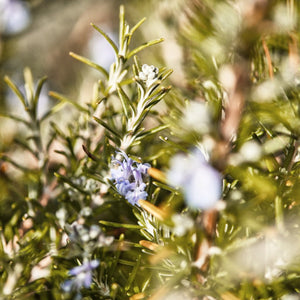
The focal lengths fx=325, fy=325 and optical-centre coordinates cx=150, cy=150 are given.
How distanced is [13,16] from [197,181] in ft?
2.72

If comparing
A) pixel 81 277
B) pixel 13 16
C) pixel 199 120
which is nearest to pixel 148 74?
pixel 199 120

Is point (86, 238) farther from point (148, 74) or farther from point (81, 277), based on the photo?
point (148, 74)

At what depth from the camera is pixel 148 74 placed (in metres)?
0.34

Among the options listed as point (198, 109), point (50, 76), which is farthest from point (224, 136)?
point (50, 76)

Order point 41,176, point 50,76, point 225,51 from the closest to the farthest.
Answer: point 225,51 → point 41,176 → point 50,76

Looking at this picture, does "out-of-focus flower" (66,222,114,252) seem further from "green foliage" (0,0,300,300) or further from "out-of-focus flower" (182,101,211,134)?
"out-of-focus flower" (182,101,211,134)

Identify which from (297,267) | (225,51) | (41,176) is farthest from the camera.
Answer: (41,176)

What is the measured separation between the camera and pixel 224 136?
10.7 inches

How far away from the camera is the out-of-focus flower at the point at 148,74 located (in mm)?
333

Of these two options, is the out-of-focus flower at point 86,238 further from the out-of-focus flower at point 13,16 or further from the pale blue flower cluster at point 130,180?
the out-of-focus flower at point 13,16

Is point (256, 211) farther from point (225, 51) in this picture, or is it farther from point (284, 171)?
point (225, 51)

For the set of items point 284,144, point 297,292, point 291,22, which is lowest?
point 297,292

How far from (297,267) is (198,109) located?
0.16 m

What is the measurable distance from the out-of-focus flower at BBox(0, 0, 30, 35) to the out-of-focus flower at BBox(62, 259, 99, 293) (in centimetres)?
64
